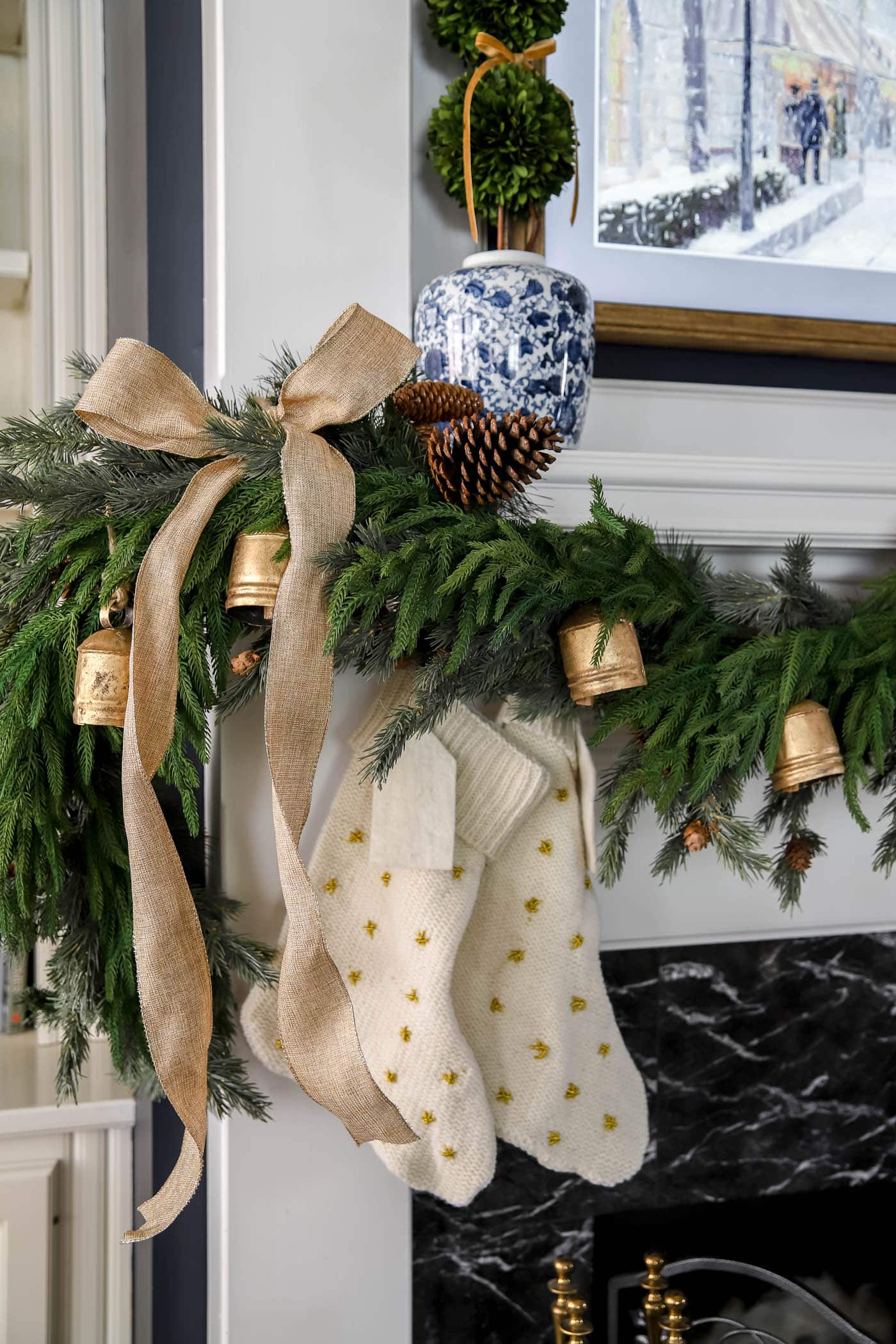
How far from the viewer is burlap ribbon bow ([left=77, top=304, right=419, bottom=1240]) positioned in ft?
2.15

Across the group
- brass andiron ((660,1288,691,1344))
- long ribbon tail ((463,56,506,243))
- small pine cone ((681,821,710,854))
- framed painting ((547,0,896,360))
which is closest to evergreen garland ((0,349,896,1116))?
small pine cone ((681,821,710,854))

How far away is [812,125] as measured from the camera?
1.15 m

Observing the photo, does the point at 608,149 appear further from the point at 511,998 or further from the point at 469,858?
the point at 511,998

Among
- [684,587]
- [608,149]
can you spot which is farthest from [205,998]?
[608,149]

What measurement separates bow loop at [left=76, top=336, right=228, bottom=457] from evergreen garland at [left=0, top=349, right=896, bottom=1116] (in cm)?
2

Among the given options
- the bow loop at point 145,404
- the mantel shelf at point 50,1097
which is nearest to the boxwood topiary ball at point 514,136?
the bow loop at point 145,404

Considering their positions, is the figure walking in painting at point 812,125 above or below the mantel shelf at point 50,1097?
above

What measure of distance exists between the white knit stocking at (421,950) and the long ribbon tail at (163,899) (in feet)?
0.73

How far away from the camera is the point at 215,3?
0.92 meters

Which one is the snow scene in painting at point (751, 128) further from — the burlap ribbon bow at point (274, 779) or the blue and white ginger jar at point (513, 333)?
A: the burlap ribbon bow at point (274, 779)

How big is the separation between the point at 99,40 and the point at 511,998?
4.13ft

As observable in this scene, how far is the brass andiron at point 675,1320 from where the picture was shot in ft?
3.31

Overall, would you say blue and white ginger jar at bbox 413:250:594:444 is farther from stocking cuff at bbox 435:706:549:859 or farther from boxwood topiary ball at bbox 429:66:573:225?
stocking cuff at bbox 435:706:549:859

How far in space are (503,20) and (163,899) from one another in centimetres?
82
